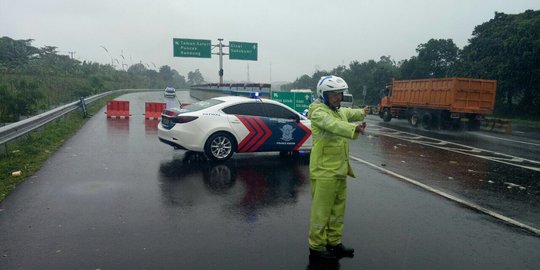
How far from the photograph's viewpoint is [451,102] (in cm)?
1995

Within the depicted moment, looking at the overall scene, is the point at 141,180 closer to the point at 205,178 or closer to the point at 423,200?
the point at 205,178

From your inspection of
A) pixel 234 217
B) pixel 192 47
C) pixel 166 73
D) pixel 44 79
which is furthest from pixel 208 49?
pixel 166 73

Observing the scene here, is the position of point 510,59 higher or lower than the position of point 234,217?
higher

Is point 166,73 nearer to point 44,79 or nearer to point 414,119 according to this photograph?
point 44,79

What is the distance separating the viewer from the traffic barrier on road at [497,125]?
20031mm

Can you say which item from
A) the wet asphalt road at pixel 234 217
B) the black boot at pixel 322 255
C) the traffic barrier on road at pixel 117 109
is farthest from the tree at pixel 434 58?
the black boot at pixel 322 255

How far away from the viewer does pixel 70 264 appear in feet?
13.2

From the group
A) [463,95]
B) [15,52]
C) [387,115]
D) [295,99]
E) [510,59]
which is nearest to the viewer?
[295,99]

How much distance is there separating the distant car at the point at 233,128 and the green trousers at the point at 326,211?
5.05 m

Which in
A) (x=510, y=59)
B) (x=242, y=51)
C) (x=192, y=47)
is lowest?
(x=510, y=59)

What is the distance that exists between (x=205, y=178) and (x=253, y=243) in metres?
3.27

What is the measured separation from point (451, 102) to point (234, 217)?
1736 cm

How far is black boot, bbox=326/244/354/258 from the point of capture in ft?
14.8

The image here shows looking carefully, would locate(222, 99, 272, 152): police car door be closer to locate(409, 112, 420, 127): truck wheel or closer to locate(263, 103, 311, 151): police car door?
locate(263, 103, 311, 151): police car door
